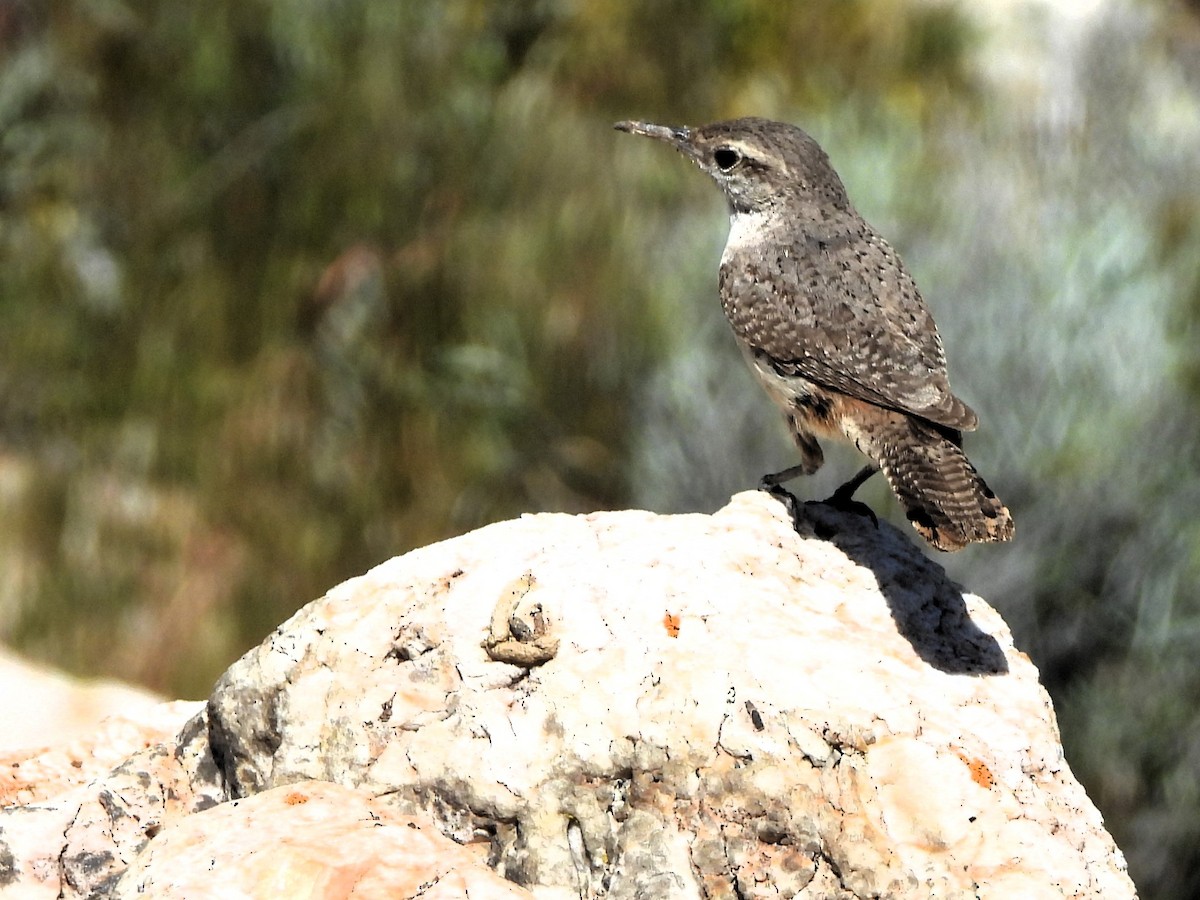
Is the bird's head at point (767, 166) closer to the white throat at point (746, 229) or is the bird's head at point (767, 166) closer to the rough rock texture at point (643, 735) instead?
the white throat at point (746, 229)

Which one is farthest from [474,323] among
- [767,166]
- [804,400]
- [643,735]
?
[643,735]

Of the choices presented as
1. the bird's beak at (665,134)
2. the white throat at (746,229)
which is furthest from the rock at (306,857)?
the bird's beak at (665,134)

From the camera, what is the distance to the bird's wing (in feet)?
13.2

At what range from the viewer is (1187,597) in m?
5.93

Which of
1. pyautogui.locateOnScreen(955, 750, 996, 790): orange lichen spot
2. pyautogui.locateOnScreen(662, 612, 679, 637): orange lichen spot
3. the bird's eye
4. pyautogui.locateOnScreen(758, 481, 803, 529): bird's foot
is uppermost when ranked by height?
the bird's eye

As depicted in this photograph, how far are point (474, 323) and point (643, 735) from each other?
14.1ft

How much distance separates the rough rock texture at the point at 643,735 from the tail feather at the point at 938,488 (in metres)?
0.19

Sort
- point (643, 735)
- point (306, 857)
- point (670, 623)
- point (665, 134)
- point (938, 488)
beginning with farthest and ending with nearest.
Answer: point (665, 134) → point (938, 488) → point (670, 623) → point (643, 735) → point (306, 857)

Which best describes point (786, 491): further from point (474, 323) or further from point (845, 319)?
point (474, 323)

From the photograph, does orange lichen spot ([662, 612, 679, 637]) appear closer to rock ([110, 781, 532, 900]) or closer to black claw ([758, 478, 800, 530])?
rock ([110, 781, 532, 900])

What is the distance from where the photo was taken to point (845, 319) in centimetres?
430

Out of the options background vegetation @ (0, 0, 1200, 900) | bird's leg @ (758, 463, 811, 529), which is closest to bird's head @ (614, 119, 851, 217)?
bird's leg @ (758, 463, 811, 529)

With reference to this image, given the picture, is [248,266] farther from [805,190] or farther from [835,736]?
[835,736]

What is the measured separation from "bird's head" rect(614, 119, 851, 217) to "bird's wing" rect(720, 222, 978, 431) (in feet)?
0.65
